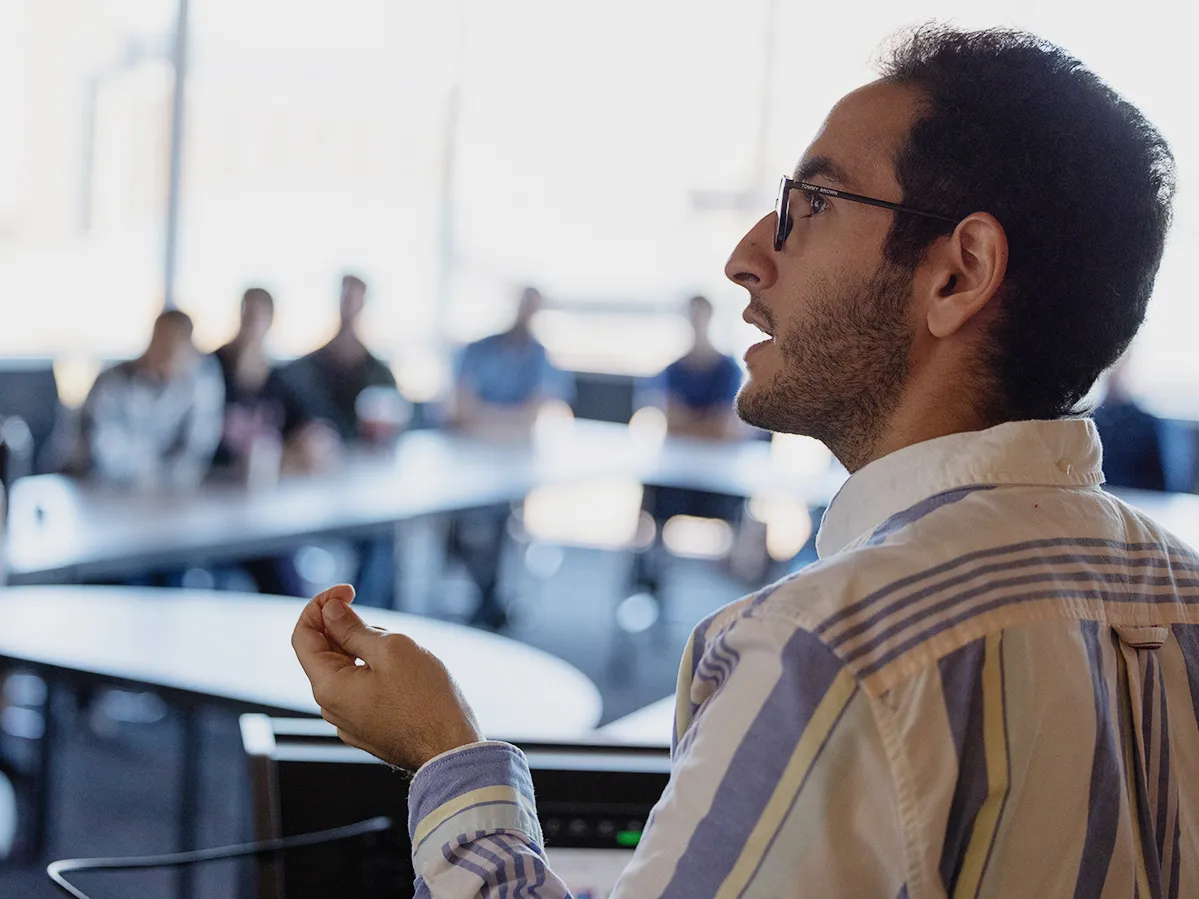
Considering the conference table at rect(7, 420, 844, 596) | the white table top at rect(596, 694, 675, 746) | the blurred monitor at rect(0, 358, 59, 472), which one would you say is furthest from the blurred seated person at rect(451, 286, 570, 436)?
the white table top at rect(596, 694, 675, 746)

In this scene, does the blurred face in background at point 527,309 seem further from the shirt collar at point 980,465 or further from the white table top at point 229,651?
the shirt collar at point 980,465

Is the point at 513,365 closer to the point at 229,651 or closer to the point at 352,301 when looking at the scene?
the point at 352,301

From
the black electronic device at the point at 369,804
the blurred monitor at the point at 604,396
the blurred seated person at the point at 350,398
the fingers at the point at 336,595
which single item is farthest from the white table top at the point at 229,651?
the blurred monitor at the point at 604,396

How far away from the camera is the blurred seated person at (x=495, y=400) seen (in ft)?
19.6

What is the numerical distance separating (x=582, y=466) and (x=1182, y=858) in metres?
4.79

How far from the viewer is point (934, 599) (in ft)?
2.60

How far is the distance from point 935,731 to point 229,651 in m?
1.87

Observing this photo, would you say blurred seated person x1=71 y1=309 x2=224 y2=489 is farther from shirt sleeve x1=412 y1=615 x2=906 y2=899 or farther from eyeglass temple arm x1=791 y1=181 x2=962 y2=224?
shirt sleeve x1=412 y1=615 x2=906 y2=899

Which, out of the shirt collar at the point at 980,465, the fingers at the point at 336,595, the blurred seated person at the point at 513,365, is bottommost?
the blurred seated person at the point at 513,365

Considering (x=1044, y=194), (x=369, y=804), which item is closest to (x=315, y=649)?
(x=369, y=804)

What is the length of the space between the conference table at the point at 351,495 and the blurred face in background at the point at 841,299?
8.19 feet

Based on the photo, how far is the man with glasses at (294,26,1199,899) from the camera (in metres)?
0.76

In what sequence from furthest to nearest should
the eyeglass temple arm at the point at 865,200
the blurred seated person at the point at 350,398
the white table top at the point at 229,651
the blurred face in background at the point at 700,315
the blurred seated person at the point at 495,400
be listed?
the blurred face in background at the point at 700,315
the blurred seated person at the point at 495,400
the blurred seated person at the point at 350,398
the white table top at the point at 229,651
the eyeglass temple arm at the point at 865,200

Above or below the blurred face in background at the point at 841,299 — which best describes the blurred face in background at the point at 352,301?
below
